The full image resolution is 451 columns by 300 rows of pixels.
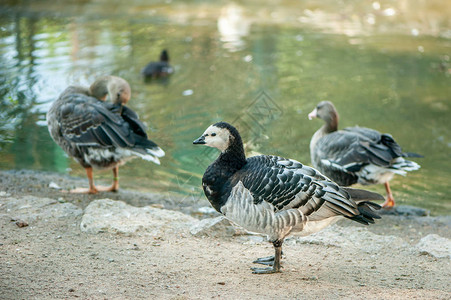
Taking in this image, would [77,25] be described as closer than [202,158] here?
No

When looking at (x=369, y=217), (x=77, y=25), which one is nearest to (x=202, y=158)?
(x=369, y=217)

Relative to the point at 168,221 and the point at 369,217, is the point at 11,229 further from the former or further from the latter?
the point at 369,217

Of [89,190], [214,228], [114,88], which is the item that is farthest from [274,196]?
[114,88]

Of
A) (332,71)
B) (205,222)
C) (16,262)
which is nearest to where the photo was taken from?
(16,262)

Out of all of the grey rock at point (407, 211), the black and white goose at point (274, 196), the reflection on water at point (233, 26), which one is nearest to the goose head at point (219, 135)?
the black and white goose at point (274, 196)

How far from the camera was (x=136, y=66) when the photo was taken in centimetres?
1311

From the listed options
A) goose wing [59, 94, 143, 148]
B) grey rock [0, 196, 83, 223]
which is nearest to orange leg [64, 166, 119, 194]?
A: goose wing [59, 94, 143, 148]

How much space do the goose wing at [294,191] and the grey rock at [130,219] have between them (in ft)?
4.47

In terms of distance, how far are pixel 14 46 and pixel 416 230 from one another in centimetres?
1127

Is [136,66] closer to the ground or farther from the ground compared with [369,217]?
closer to the ground

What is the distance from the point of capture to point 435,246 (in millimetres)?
5699

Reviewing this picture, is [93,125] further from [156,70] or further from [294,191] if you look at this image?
[156,70]

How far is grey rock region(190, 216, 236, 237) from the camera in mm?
5852

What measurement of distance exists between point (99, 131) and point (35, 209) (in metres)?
1.28
